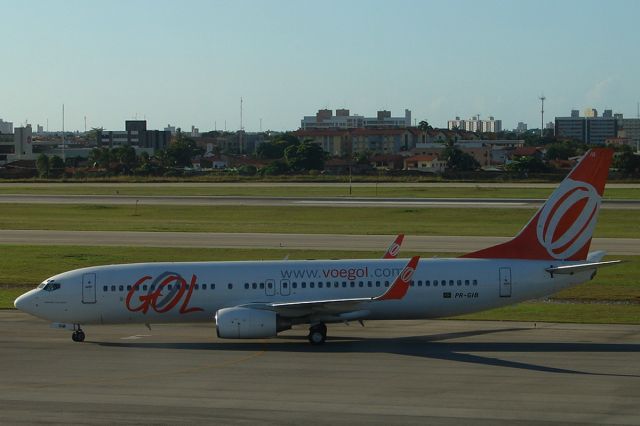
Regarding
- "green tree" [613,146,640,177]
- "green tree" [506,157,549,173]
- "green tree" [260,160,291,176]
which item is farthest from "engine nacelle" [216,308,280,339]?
"green tree" [260,160,291,176]

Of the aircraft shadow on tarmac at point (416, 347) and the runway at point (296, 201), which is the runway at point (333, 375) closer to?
the aircraft shadow on tarmac at point (416, 347)

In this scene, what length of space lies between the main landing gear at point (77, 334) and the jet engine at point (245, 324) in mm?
6000

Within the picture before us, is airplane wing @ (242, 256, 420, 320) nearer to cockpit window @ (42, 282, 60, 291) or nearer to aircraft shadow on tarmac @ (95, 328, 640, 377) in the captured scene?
aircraft shadow on tarmac @ (95, 328, 640, 377)

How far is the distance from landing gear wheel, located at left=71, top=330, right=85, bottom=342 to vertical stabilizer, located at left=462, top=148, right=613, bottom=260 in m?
15.8

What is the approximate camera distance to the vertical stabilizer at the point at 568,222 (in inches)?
1544

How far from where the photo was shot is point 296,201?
108 meters

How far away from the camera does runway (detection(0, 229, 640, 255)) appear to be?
219 ft

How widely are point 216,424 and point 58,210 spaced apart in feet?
257

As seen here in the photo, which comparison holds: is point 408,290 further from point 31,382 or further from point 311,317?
point 31,382

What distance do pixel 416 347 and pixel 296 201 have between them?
234ft

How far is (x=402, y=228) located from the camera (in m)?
80.7

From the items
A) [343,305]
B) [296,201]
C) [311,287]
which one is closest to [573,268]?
[343,305]

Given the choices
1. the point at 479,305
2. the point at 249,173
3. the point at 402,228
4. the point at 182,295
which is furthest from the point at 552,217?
the point at 249,173

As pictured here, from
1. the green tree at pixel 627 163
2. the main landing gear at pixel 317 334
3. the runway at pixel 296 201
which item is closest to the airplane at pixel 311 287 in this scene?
the main landing gear at pixel 317 334
